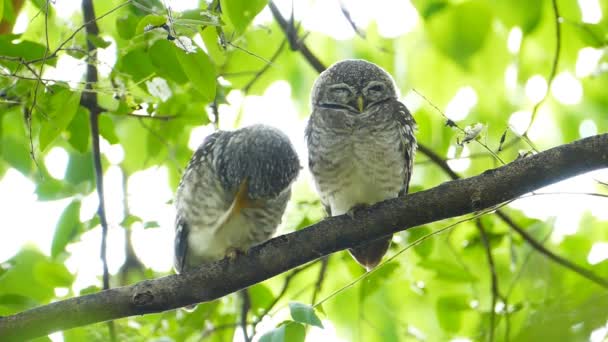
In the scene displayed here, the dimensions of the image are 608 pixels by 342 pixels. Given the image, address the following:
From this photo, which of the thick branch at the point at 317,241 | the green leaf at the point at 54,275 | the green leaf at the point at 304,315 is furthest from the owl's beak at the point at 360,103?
the green leaf at the point at 304,315

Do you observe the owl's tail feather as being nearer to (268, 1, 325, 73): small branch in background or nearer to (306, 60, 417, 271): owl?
(306, 60, 417, 271): owl

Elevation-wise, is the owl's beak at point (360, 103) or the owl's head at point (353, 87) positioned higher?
the owl's head at point (353, 87)

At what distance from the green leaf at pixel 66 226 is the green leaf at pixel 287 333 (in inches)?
52.6

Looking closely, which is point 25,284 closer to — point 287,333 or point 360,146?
point 360,146

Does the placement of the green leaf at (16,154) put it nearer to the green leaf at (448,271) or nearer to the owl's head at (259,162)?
the owl's head at (259,162)

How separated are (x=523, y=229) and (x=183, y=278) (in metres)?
1.69

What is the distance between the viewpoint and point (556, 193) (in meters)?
1.95

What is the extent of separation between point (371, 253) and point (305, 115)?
39.8 inches

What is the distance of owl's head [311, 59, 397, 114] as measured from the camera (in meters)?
3.28

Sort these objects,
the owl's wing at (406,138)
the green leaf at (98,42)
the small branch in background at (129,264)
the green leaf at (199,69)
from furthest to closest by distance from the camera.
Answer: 1. the small branch in background at (129,264)
2. the owl's wing at (406,138)
3. the green leaf at (98,42)
4. the green leaf at (199,69)

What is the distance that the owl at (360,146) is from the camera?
301 cm

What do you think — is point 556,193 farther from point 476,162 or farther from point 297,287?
point 297,287

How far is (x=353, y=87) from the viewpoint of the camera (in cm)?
332

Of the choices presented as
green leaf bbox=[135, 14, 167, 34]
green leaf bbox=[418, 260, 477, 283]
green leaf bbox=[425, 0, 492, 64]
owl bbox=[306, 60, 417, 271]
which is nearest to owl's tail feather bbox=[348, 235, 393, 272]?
owl bbox=[306, 60, 417, 271]
